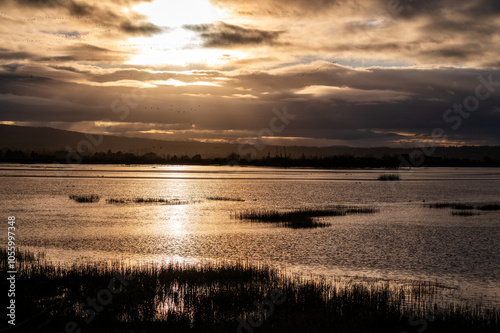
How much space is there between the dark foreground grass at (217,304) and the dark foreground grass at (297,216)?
2113 cm

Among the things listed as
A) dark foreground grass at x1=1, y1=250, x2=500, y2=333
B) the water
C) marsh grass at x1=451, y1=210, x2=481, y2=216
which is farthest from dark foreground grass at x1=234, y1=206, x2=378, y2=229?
dark foreground grass at x1=1, y1=250, x2=500, y2=333

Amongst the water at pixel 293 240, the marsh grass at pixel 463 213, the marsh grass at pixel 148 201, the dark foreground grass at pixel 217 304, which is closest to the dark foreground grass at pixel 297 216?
the water at pixel 293 240

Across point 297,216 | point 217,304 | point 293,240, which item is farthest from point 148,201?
point 217,304

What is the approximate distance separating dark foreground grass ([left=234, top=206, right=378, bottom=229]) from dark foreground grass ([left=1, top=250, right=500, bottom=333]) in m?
21.1

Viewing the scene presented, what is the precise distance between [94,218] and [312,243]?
74.1 feet

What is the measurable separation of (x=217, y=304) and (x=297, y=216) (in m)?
31.5

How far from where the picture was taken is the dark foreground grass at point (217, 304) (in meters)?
15.2

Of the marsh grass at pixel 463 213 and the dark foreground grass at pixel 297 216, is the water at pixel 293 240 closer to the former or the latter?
the marsh grass at pixel 463 213

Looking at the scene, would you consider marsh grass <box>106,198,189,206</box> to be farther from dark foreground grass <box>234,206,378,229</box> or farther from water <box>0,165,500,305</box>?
dark foreground grass <box>234,206,378,229</box>

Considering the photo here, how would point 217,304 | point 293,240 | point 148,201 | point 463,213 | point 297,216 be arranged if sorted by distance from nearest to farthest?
point 217,304
point 293,240
point 297,216
point 463,213
point 148,201

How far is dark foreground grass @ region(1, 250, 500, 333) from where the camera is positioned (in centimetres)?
1517

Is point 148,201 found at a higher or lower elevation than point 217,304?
lower

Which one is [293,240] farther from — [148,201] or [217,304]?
[148,201]

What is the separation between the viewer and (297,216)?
1919 inches
